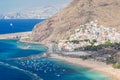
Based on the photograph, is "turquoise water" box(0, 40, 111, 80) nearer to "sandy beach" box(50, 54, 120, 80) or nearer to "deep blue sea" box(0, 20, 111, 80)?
"deep blue sea" box(0, 20, 111, 80)

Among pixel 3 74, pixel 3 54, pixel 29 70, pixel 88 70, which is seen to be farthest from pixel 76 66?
pixel 3 54

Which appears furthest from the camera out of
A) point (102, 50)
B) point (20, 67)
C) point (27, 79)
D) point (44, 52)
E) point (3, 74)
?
point (44, 52)

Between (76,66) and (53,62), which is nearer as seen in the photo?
(76,66)

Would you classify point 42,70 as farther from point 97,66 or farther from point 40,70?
point 97,66

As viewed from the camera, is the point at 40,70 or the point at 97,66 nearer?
the point at 40,70

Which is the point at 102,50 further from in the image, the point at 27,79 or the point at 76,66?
the point at 27,79

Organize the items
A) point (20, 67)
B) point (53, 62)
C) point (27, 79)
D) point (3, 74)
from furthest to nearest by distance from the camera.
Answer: point (53, 62)
point (20, 67)
point (3, 74)
point (27, 79)

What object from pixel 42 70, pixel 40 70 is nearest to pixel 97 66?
pixel 42 70

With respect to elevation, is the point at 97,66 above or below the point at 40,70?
above
